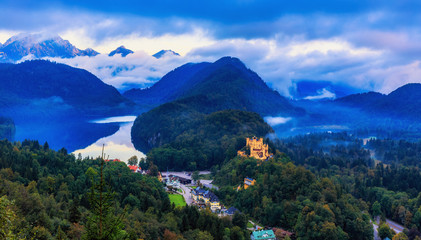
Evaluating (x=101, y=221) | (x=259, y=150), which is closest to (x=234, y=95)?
(x=259, y=150)

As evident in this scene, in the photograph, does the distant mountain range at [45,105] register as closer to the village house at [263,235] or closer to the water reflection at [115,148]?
the water reflection at [115,148]

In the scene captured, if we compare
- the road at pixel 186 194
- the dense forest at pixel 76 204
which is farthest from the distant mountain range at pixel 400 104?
the dense forest at pixel 76 204

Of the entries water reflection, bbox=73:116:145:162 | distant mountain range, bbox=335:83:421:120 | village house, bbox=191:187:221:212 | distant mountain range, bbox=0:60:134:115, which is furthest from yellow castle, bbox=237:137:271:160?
distant mountain range, bbox=0:60:134:115

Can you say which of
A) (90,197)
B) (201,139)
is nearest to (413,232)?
(90,197)

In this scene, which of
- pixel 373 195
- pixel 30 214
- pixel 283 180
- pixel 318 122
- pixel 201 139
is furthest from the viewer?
pixel 318 122

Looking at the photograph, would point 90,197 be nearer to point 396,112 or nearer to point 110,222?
point 110,222
